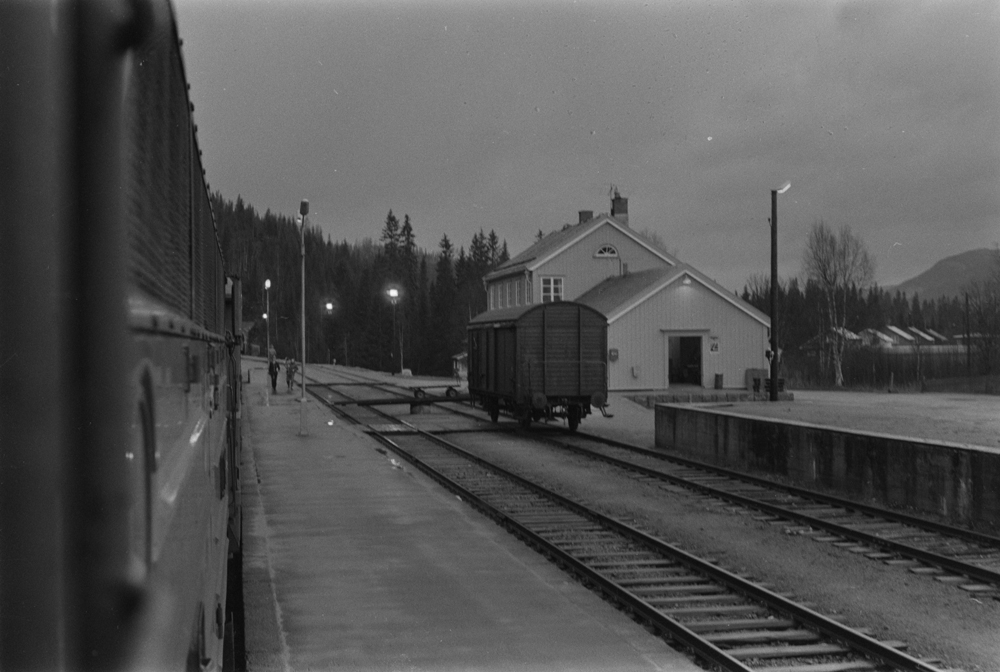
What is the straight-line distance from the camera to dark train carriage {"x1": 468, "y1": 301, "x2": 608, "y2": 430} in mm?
23359

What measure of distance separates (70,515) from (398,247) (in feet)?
436

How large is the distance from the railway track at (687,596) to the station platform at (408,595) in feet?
0.73

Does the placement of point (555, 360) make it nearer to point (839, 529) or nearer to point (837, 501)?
point (837, 501)

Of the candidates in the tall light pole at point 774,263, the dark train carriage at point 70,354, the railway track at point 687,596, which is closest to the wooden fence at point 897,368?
the tall light pole at point 774,263

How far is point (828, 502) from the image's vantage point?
42.0ft

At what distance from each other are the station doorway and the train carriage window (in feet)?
19.5

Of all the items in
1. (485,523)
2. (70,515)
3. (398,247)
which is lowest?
(485,523)

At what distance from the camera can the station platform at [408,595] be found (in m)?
6.41

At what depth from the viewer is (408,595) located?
26.1ft

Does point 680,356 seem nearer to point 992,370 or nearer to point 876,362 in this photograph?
point 876,362

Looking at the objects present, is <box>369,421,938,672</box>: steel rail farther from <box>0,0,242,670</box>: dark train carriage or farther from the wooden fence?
the wooden fence

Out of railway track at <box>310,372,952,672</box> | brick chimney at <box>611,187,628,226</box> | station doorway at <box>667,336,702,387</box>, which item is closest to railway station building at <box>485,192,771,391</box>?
station doorway at <box>667,336,702,387</box>

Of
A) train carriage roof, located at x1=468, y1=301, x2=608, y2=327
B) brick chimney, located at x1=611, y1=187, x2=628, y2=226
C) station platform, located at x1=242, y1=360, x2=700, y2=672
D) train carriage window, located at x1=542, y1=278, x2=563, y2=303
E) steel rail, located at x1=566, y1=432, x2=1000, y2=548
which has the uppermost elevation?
brick chimney, located at x1=611, y1=187, x2=628, y2=226

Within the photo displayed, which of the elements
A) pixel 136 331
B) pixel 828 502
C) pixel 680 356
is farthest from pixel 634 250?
pixel 136 331
